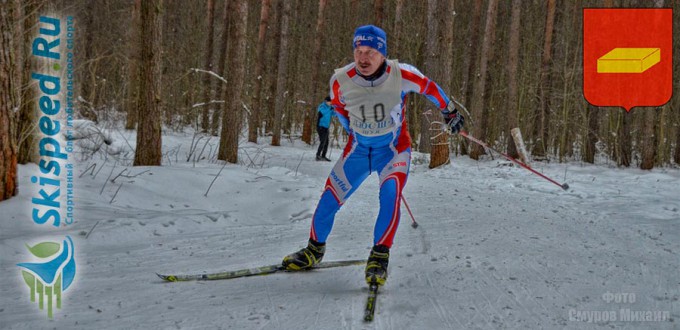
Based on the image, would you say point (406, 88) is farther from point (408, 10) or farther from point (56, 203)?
point (408, 10)

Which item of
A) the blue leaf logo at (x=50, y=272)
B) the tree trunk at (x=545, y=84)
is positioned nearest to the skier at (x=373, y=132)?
the blue leaf logo at (x=50, y=272)

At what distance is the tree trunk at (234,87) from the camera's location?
916 centimetres

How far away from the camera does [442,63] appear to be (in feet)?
33.8

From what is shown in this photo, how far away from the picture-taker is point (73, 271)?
3.47 meters

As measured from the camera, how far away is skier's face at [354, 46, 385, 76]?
11.4 ft

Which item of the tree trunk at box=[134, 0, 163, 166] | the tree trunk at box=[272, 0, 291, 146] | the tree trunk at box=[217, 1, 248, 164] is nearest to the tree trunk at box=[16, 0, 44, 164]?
the tree trunk at box=[134, 0, 163, 166]

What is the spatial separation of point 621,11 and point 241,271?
12654 mm

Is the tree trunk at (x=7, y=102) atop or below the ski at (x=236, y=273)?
atop

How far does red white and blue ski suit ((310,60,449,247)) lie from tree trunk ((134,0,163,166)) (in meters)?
3.98

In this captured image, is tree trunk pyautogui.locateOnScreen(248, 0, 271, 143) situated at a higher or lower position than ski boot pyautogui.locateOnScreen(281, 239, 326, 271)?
higher

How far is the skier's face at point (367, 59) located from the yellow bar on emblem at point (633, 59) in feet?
34.6

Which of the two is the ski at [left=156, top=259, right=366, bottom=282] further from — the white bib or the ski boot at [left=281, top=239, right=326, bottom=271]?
the white bib

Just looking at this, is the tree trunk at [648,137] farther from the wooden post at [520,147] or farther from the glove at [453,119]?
the glove at [453,119]

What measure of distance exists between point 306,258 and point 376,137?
3.52ft
